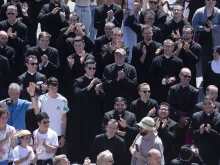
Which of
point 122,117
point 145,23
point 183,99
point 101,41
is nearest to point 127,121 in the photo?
point 122,117

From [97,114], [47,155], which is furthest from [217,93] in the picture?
[47,155]

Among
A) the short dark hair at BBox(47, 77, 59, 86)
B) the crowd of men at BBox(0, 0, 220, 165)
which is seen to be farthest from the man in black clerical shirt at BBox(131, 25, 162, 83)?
the short dark hair at BBox(47, 77, 59, 86)

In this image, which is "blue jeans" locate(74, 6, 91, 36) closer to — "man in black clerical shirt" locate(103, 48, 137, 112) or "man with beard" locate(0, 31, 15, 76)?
"man with beard" locate(0, 31, 15, 76)

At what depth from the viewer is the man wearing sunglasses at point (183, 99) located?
51.7ft

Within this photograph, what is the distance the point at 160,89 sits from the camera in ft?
54.4

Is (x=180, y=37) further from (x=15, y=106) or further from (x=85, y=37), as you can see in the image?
(x=15, y=106)

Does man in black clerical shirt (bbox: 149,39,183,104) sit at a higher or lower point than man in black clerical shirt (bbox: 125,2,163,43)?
lower

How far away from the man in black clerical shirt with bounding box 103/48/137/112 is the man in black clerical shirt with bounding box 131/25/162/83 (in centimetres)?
75

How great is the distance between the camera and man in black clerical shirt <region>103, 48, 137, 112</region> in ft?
52.6

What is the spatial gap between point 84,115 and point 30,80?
50.1 inches

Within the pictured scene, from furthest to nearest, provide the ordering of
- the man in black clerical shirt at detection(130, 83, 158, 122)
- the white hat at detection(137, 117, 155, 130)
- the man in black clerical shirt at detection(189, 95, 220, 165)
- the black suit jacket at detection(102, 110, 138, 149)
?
the man in black clerical shirt at detection(130, 83, 158, 122), the black suit jacket at detection(102, 110, 138, 149), the man in black clerical shirt at detection(189, 95, 220, 165), the white hat at detection(137, 117, 155, 130)

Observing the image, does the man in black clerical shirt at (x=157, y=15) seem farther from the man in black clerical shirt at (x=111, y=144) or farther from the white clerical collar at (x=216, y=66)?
the man in black clerical shirt at (x=111, y=144)

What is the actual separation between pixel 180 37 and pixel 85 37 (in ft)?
6.71

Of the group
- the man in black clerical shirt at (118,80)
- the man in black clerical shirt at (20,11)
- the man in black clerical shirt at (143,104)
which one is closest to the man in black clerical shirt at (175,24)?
the man in black clerical shirt at (118,80)
